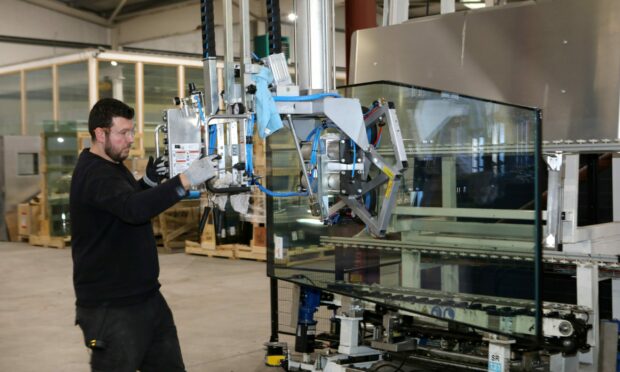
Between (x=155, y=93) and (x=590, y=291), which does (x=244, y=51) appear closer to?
(x=590, y=291)

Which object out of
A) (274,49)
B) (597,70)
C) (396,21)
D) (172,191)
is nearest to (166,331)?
(172,191)

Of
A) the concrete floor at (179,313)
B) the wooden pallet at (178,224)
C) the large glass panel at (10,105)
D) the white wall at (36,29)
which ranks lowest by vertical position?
the concrete floor at (179,313)

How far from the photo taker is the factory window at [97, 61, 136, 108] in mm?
13328

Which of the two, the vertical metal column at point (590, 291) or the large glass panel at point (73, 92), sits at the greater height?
the large glass panel at point (73, 92)

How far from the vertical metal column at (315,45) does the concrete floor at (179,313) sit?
294 cm

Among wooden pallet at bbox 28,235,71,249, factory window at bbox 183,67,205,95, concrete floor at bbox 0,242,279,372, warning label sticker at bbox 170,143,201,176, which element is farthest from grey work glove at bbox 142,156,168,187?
wooden pallet at bbox 28,235,71,249

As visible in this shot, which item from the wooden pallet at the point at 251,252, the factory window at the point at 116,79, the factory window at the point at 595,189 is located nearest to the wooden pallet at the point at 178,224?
the wooden pallet at the point at 251,252

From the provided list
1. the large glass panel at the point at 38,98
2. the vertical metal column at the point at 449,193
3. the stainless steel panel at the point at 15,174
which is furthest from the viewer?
the stainless steel panel at the point at 15,174

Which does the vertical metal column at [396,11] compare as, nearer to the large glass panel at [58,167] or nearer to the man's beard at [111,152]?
the man's beard at [111,152]

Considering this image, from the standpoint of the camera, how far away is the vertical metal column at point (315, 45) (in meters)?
3.69

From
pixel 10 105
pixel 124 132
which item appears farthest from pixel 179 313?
pixel 10 105

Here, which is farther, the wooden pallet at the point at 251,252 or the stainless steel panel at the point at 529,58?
the wooden pallet at the point at 251,252

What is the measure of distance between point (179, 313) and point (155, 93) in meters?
6.57

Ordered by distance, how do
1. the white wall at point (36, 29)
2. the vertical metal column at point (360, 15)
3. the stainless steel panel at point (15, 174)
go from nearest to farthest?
the vertical metal column at point (360, 15) < the stainless steel panel at point (15, 174) < the white wall at point (36, 29)
